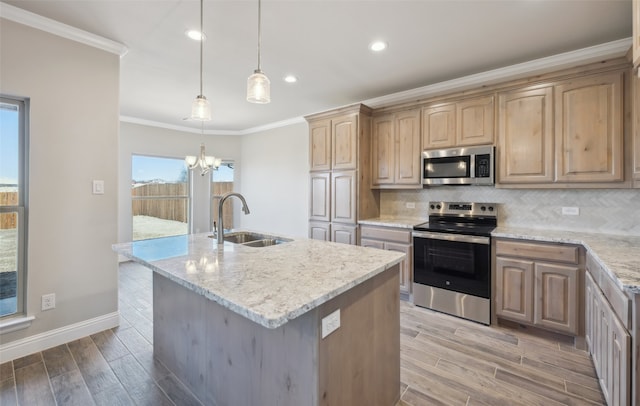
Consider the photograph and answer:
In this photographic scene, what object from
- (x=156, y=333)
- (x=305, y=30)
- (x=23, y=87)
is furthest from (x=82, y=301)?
(x=305, y=30)

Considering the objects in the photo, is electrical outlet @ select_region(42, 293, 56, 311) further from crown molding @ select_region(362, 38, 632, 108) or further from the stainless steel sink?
crown molding @ select_region(362, 38, 632, 108)

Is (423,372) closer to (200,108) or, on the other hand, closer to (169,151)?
(200,108)

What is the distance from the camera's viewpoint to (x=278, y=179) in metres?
5.69

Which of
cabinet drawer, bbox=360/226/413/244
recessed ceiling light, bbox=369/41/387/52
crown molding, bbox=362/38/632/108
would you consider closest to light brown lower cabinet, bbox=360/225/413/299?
cabinet drawer, bbox=360/226/413/244

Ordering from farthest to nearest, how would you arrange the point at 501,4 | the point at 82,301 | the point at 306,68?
the point at 306,68 → the point at 82,301 → the point at 501,4

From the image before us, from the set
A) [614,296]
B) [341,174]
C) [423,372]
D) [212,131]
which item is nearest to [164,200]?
[212,131]

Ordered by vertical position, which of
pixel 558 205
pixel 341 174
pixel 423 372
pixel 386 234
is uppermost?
pixel 341 174

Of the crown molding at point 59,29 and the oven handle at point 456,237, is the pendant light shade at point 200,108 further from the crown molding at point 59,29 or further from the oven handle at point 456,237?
the oven handle at point 456,237

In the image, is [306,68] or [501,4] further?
[306,68]

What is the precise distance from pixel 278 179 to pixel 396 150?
2695 millimetres

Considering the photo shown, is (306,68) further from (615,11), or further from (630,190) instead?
(630,190)

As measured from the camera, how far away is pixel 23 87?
2211 millimetres

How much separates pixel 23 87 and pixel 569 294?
186 inches

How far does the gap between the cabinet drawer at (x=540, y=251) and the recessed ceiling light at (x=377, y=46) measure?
7.03 ft
